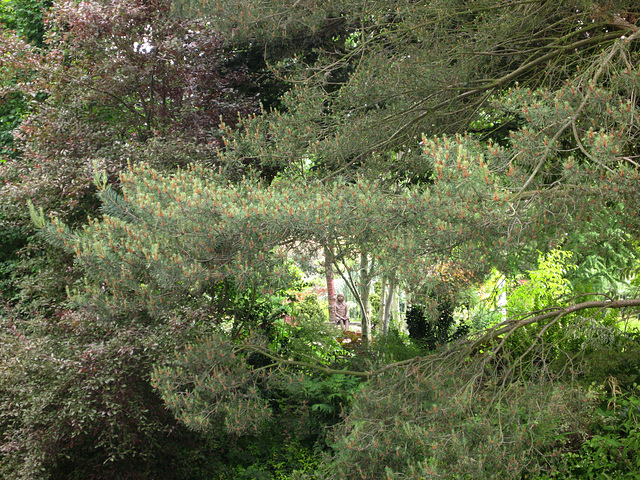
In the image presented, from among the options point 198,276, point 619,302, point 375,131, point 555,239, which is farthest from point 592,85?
point 198,276

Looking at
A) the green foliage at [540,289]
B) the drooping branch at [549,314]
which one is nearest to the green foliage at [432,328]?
the green foliage at [540,289]

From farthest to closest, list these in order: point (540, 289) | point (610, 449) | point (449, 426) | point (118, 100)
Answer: point (540, 289) → point (118, 100) → point (610, 449) → point (449, 426)

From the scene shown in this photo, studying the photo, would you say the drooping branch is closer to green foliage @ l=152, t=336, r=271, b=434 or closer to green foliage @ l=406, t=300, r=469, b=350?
green foliage @ l=152, t=336, r=271, b=434

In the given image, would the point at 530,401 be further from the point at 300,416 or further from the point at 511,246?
the point at 300,416

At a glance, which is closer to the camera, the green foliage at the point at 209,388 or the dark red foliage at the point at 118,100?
the green foliage at the point at 209,388

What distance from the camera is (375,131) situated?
496 cm

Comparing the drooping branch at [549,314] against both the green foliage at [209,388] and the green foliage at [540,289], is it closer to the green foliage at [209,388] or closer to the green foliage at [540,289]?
the green foliage at [209,388]

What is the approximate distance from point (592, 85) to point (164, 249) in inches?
106

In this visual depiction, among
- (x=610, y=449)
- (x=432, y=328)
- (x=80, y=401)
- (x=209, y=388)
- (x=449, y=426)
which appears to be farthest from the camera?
(x=432, y=328)

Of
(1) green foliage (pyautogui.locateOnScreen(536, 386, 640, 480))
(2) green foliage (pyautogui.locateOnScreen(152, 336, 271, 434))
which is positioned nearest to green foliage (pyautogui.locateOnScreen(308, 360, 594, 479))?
(1) green foliage (pyautogui.locateOnScreen(536, 386, 640, 480))

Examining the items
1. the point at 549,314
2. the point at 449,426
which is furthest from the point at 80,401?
the point at 549,314

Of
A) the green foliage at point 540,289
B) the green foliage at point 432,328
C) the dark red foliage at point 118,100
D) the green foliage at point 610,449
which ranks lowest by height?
the green foliage at point 610,449

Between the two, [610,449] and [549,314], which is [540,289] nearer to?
[549,314]

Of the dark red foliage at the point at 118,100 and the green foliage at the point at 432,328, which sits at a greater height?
the dark red foliage at the point at 118,100
